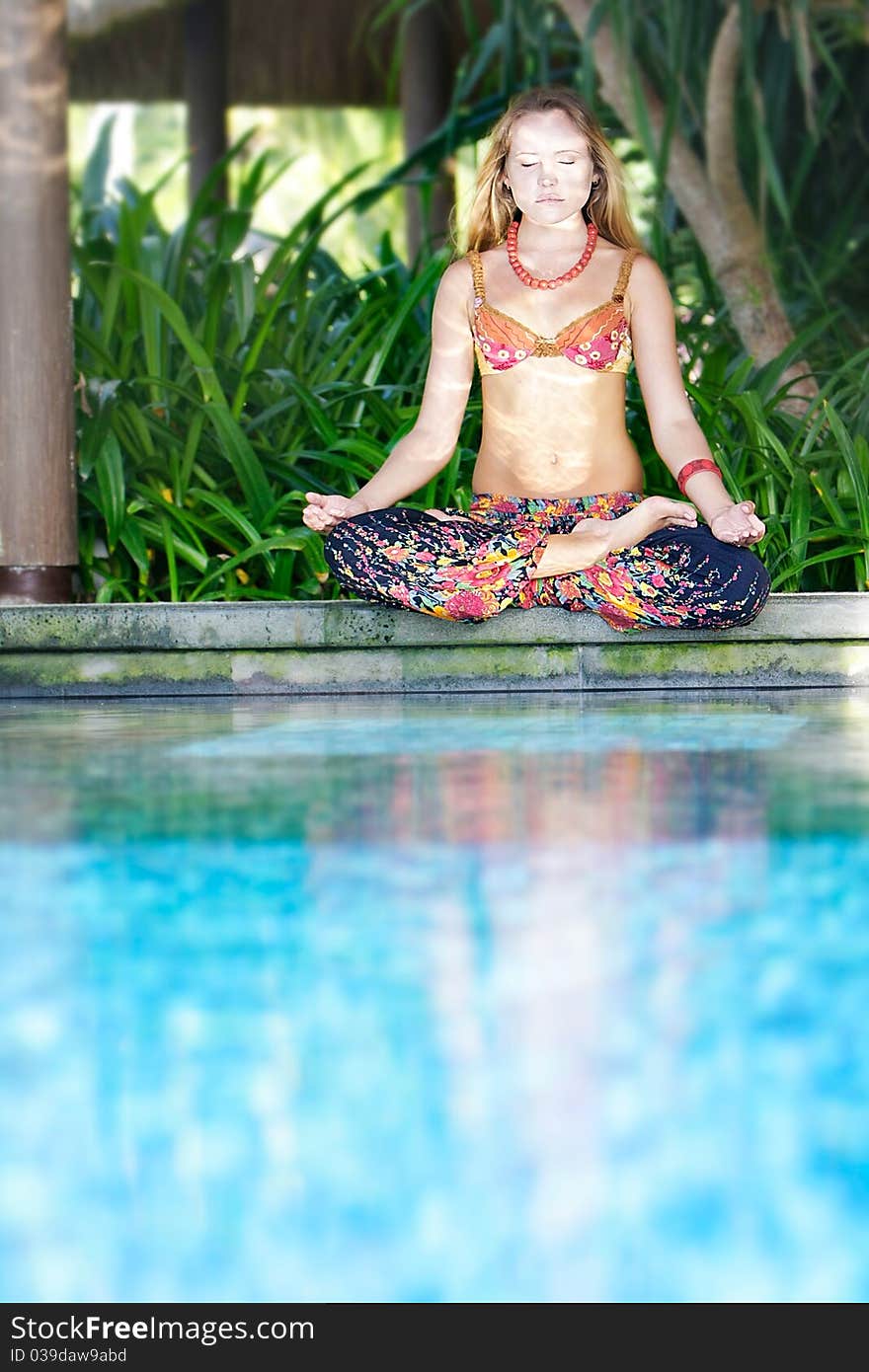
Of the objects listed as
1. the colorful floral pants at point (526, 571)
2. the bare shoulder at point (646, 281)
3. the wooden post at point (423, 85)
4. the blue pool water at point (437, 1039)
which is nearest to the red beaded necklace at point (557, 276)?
the bare shoulder at point (646, 281)

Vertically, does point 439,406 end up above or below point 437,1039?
above

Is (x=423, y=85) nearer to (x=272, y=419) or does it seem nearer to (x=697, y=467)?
(x=272, y=419)

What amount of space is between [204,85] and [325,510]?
6088 millimetres

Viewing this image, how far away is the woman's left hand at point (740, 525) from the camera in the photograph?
3.24 m

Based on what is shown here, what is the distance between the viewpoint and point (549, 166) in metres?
3.46

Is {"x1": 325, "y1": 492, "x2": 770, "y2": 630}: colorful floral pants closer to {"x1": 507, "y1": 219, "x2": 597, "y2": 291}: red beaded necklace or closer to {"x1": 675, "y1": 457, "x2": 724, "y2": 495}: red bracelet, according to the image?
{"x1": 675, "y1": 457, "x2": 724, "y2": 495}: red bracelet

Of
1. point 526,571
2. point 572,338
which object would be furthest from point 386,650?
point 572,338

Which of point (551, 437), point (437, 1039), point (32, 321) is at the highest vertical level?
point (32, 321)

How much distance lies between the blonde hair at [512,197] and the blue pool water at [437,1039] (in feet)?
5.61

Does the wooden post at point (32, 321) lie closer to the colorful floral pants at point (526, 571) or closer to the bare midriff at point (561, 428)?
the colorful floral pants at point (526, 571)

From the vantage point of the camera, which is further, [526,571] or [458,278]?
[458,278]

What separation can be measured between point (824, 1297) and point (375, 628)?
2.92 m
